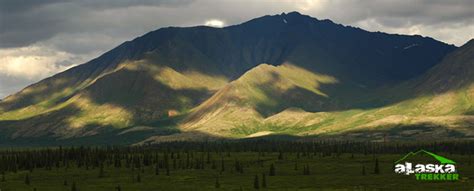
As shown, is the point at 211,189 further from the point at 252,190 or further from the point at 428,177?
the point at 428,177

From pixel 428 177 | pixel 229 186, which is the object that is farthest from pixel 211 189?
pixel 428 177

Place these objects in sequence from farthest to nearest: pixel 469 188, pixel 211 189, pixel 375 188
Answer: pixel 211 189 < pixel 375 188 < pixel 469 188

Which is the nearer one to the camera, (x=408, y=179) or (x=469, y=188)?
(x=469, y=188)

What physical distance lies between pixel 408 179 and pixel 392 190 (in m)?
32.2

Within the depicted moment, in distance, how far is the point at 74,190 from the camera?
19450cm

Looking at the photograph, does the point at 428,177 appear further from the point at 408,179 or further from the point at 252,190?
the point at 252,190

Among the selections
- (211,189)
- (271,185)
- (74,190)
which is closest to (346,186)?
(271,185)

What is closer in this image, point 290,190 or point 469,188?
point 469,188

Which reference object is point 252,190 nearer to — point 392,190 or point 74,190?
point 392,190

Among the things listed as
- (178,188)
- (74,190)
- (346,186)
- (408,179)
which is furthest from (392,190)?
(74,190)

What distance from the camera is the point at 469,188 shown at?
164 metres

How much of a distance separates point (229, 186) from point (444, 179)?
64.0 meters

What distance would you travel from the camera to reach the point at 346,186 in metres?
187

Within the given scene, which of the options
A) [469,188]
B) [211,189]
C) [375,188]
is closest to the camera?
[469,188]
